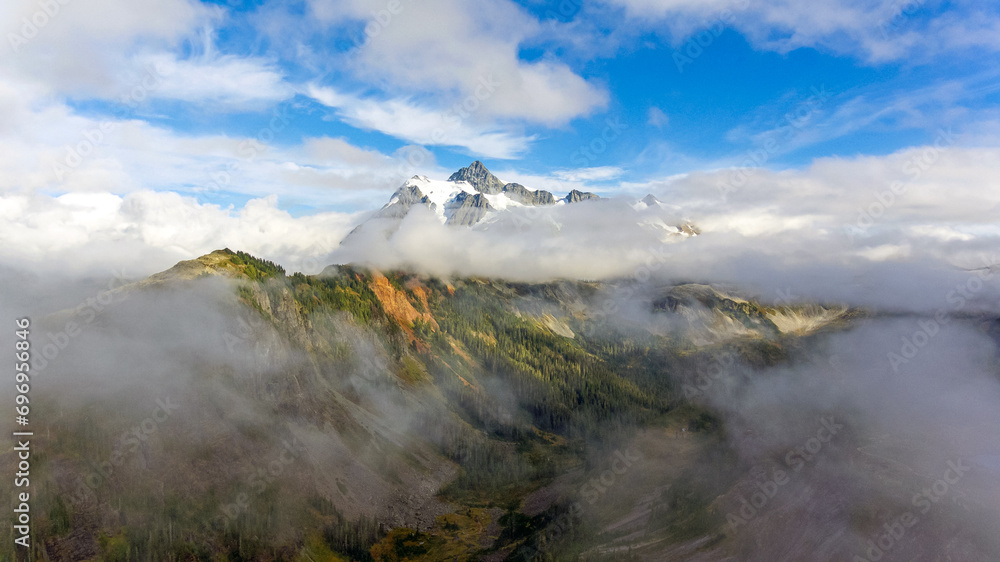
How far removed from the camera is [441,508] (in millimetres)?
197250

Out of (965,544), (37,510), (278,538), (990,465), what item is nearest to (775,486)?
(965,544)

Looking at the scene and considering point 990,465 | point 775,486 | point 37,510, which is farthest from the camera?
point 990,465

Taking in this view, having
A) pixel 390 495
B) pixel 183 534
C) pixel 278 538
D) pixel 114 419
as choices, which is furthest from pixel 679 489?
pixel 114 419

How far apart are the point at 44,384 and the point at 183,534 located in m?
70.7

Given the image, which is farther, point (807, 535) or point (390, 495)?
point (390, 495)

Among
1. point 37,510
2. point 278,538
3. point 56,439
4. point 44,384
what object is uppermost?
point 44,384

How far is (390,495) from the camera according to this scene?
19288cm

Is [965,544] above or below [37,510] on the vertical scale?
below

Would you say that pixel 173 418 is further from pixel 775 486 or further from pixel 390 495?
pixel 775 486

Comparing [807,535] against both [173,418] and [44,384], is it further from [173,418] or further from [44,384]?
[44,384]

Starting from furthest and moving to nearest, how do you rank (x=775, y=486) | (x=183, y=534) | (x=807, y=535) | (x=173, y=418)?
1. (x=775, y=486)
2. (x=173, y=418)
3. (x=807, y=535)
4. (x=183, y=534)

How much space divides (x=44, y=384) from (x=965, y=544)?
275 m

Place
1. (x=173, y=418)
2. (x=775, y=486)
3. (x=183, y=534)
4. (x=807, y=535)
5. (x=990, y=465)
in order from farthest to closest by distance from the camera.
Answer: (x=990, y=465), (x=775, y=486), (x=173, y=418), (x=807, y=535), (x=183, y=534)

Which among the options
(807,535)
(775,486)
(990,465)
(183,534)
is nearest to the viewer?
(183,534)
